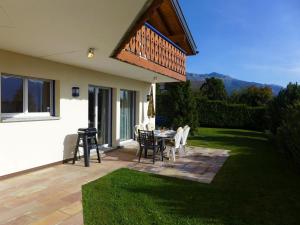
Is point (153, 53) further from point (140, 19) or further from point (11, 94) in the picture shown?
point (11, 94)

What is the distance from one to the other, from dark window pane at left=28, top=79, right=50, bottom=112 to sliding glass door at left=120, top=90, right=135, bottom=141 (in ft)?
13.1

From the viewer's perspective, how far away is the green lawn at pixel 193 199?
3961 mm

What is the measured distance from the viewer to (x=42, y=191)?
4883mm

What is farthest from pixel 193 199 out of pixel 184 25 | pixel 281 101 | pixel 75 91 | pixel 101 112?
pixel 281 101

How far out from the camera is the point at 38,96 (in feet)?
21.6

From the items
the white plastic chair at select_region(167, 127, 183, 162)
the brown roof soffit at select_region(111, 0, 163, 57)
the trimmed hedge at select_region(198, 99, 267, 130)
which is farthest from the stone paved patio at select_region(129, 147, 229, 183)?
the trimmed hedge at select_region(198, 99, 267, 130)

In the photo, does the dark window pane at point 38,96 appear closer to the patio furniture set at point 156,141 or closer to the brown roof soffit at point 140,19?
the brown roof soffit at point 140,19

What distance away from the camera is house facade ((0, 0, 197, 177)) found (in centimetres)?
328

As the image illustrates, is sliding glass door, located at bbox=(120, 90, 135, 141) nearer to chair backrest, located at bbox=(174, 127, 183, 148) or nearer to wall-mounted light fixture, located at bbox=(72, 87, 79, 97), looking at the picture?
wall-mounted light fixture, located at bbox=(72, 87, 79, 97)

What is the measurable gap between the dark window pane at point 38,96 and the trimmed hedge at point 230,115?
1768 cm

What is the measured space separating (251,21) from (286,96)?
4618 mm

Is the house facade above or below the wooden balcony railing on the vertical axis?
below

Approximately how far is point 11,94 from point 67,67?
71.2 inches

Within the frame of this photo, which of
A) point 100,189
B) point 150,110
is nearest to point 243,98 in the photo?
point 150,110
